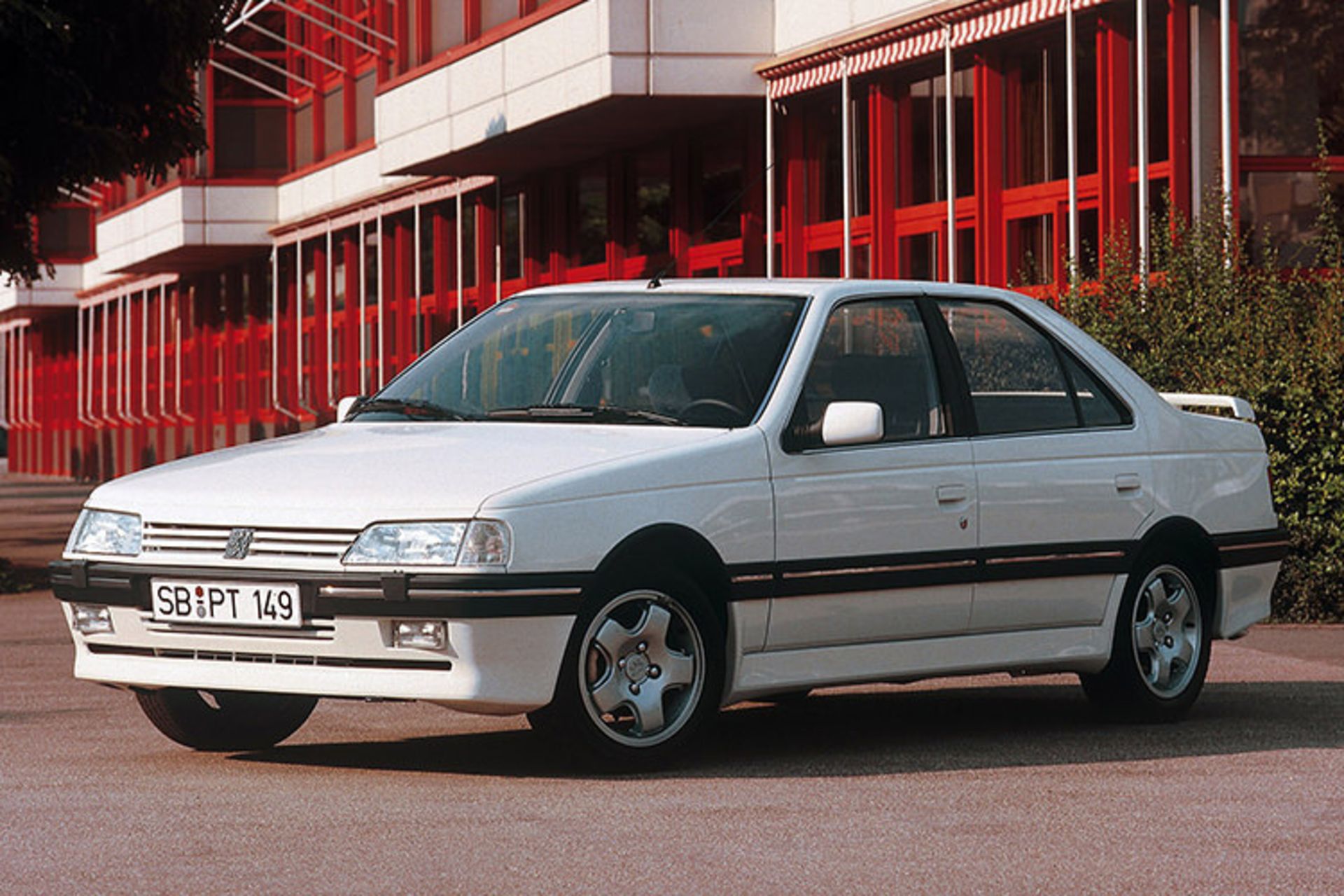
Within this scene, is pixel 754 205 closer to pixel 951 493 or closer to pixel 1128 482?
pixel 1128 482

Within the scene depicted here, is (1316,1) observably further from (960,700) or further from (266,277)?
(266,277)

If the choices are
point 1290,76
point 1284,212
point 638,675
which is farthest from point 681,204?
point 638,675

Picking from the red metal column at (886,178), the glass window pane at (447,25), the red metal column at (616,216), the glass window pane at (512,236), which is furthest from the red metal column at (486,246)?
the red metal column at (886,178)

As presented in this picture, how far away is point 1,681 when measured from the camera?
12766 millimetres

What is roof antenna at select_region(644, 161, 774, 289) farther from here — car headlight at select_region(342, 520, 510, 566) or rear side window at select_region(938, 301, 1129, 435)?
car headlight at select_region(342, 520, 510, 566)

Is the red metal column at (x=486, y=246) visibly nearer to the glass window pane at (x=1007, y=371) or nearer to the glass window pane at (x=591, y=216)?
the glass window pane at (x=591, y=216)

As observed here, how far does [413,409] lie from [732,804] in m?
2.31

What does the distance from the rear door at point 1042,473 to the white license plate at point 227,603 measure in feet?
8.27

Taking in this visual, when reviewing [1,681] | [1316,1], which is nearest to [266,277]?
[1316,1]

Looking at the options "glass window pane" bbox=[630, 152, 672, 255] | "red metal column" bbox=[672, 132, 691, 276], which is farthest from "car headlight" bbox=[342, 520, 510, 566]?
"glass window pane" bbox=[630, 152, 672, 255]

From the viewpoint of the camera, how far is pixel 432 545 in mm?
8344

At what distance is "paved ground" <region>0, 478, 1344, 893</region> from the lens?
686 cm

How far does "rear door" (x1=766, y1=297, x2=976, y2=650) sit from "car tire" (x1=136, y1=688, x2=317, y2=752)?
5.82 feet

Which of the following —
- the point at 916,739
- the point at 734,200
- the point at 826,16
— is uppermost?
the point at 826,16
